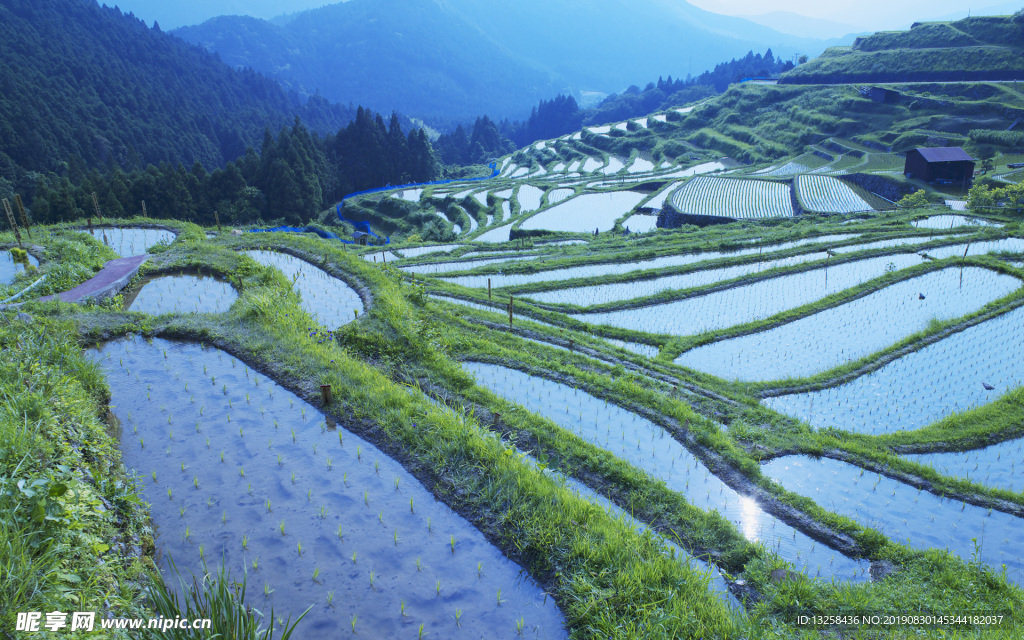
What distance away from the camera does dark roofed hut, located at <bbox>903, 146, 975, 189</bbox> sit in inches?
1424

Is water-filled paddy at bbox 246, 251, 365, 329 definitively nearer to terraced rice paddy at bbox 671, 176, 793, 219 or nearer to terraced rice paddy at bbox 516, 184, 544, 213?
terraced rice paddy at bbox 671, 176, 793, 219

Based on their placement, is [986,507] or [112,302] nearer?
[986,507]

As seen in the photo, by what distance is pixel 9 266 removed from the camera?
1489cm

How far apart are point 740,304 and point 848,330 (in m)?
3.02

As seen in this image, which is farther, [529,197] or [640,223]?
[529,197]

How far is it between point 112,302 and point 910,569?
15205 millimetres

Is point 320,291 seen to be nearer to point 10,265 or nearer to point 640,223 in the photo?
point 10,265

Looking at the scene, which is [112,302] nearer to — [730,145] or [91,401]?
[91,401]

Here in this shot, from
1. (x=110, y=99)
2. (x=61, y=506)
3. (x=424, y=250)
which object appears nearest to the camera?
(x=61, y=506)

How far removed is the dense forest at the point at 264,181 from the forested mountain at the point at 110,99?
13.1m

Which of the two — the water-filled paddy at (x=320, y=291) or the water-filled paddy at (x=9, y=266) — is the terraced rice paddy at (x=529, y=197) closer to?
the water-filled paddy at (x=320, y=291)

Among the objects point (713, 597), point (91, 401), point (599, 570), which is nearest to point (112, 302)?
point (91, 401)

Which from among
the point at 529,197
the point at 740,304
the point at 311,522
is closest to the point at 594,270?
the point at 740,304

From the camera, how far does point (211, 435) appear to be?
7379 millimetres
